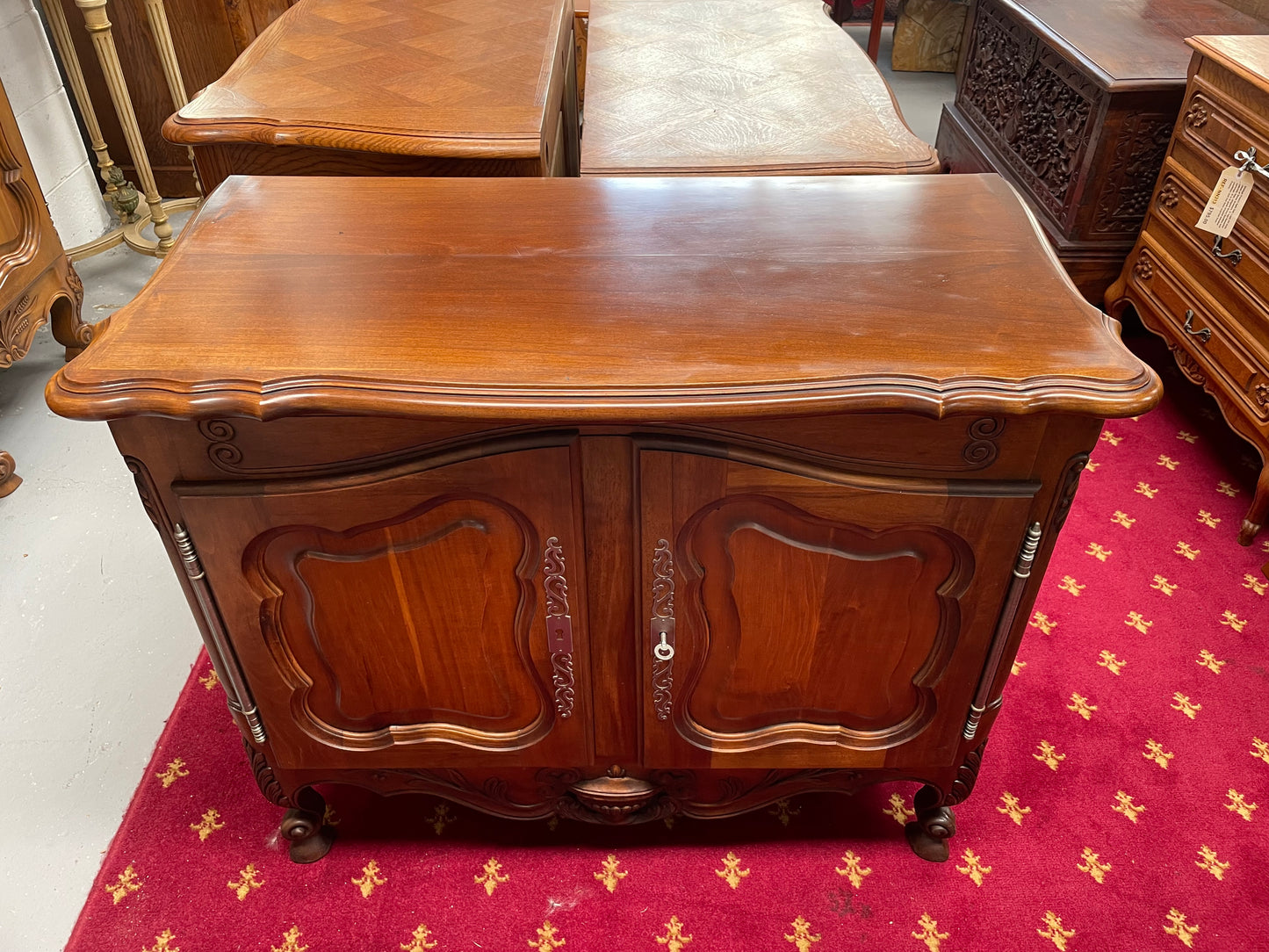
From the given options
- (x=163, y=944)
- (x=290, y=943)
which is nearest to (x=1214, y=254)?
(x=290, y=943)

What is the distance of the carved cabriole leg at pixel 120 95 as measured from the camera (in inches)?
88.5

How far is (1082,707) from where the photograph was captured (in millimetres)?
1430

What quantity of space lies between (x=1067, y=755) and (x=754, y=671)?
0.66m

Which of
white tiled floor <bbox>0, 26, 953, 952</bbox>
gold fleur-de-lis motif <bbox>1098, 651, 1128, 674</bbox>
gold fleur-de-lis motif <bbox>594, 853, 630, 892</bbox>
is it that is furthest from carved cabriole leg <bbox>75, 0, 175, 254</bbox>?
gold fleur-de-lis motif <bbox>1098, 651, 1128, 674</bbox>

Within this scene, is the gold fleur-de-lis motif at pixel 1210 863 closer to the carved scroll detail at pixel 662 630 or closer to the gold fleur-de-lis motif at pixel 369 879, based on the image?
the carved scroll detail at pixel 662 630

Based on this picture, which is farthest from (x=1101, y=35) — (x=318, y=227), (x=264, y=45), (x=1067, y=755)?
(x=318, y=227)

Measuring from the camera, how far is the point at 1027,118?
2350 millimetres

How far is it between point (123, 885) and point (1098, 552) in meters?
Answer: 1.66

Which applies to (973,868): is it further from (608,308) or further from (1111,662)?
(608,308)

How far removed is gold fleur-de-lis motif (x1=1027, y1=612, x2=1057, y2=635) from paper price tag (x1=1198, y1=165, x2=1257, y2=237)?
788mm

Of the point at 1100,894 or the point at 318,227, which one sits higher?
the point at 318,227

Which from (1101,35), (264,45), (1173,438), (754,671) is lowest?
(1173,438)

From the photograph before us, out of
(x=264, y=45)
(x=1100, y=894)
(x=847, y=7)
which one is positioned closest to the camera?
(x=1100, y=894)

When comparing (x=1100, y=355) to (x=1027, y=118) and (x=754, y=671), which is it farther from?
(x=1027, y=118)
